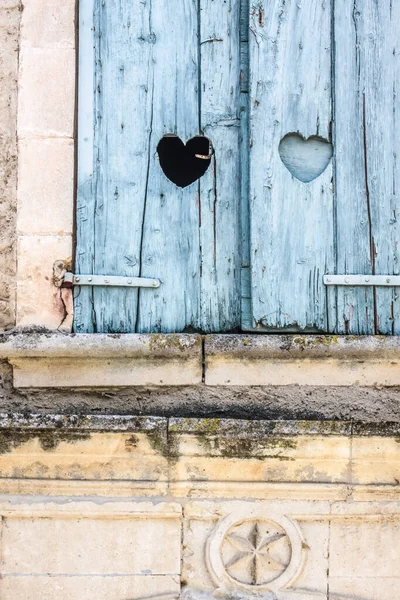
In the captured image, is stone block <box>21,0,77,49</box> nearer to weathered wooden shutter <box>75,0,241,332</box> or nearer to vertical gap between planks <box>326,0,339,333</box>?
weathered wooden shutter <box>75,0,241,332</box>

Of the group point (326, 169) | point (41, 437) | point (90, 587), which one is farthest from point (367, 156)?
point (90, 587)

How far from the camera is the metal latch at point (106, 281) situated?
2967 millimetres

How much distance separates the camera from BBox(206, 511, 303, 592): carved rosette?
9.46 feet

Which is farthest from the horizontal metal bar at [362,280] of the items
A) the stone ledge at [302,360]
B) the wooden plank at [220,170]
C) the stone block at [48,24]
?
the stone block at [48,24]

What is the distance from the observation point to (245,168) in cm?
305

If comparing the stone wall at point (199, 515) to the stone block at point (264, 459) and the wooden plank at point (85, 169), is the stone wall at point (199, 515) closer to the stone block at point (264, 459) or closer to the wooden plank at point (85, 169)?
the stone block at point (264, 459)

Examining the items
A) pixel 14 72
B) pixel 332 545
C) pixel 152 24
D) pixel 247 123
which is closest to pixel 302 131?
pixel 247 123

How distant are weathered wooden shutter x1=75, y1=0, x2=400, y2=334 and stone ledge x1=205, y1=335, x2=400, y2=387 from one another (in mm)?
115

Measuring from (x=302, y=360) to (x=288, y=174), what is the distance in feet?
2.06

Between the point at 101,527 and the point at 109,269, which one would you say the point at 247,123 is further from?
the point at 101,527

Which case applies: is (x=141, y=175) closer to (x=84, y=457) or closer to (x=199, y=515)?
(x=84, y=457)

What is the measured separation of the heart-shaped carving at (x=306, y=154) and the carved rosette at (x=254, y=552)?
1153 millimetres

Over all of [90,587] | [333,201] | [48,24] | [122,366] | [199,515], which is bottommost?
[90,587]

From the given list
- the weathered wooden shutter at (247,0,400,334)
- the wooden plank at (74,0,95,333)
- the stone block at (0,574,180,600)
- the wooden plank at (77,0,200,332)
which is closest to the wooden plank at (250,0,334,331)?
the weathered wooden shutter at (247,0,400,334)
